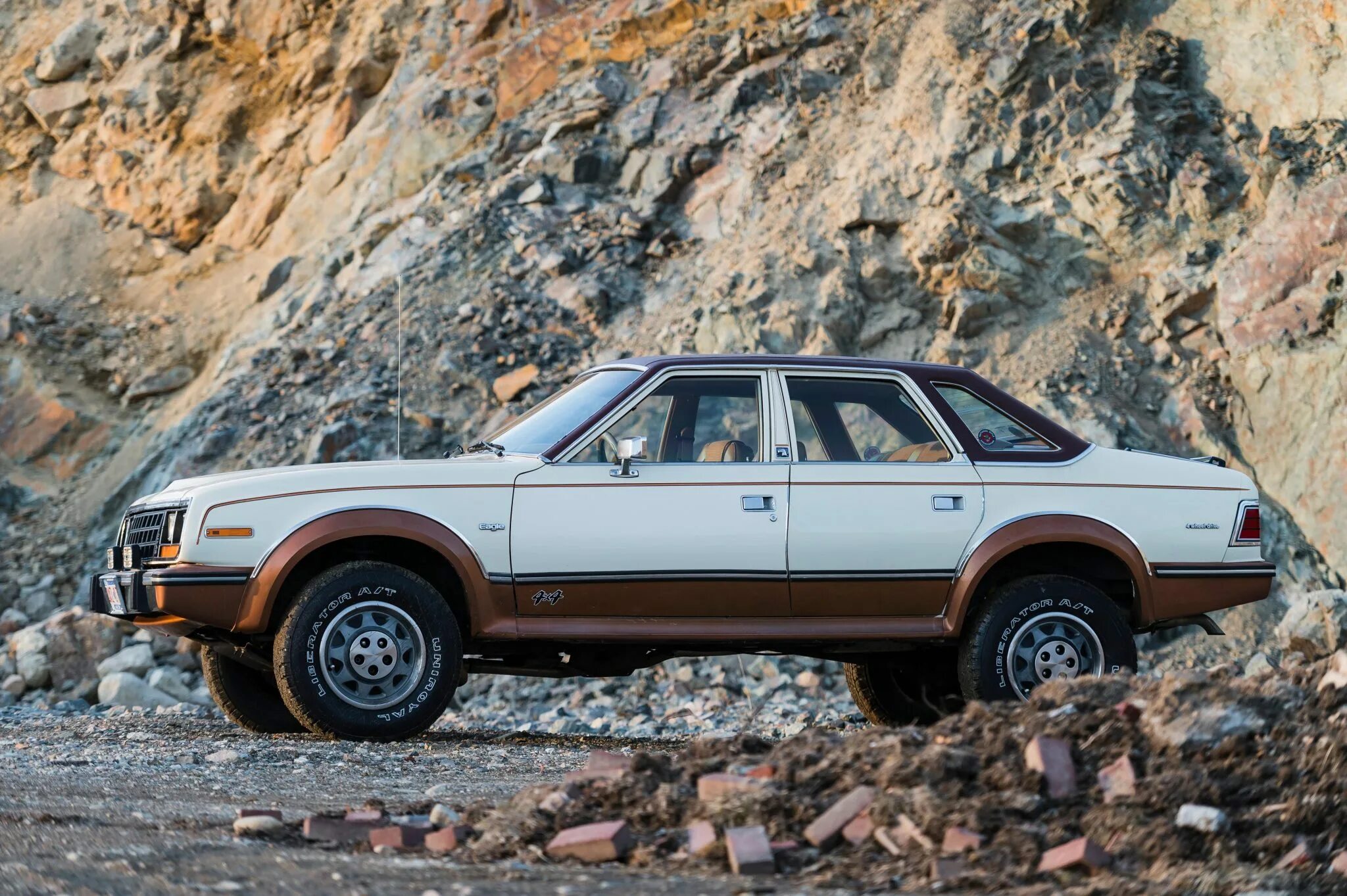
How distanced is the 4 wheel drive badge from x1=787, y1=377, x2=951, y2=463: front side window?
1307mm

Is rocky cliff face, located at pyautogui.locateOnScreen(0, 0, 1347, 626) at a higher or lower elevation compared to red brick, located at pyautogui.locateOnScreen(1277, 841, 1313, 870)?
higher

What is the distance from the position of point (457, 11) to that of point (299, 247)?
4234mm

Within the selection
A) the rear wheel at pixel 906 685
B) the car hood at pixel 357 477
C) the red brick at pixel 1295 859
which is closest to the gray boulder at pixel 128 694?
the car hood at pixel 357 477

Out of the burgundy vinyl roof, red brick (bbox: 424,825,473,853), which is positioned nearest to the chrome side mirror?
the burgundy vinyl roof

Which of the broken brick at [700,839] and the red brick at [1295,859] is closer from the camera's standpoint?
the red brick at [1295,859]

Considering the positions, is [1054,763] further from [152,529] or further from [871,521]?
[152,529]

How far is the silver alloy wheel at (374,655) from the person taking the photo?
20.9 feet

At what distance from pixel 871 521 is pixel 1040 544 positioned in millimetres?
881

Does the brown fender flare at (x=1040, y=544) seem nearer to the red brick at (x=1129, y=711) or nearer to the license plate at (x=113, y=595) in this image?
the red brick at (x=1129, y=711)

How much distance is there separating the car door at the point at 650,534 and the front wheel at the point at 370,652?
434 mm

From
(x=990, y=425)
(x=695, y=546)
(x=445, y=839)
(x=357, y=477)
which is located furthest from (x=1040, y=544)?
(x=445, y=839)

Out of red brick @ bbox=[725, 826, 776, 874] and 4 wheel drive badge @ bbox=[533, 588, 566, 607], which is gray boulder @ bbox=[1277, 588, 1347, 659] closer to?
4 wheel drive badge @ bbox=[533, 588, 566, 607]

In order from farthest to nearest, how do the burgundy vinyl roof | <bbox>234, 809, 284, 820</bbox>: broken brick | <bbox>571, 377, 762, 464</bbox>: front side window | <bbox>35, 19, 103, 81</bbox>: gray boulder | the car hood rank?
<bbox>35, 19, 103, 81</bbox>: gray boulder
the burgundy vinyl roof
<bbox>571, 377, 762, 464</bbox>: front side window
the car hood
<bbox>234, 809, 284, 820</bbox>: broken brick

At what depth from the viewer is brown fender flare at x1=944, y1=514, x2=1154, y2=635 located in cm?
683
